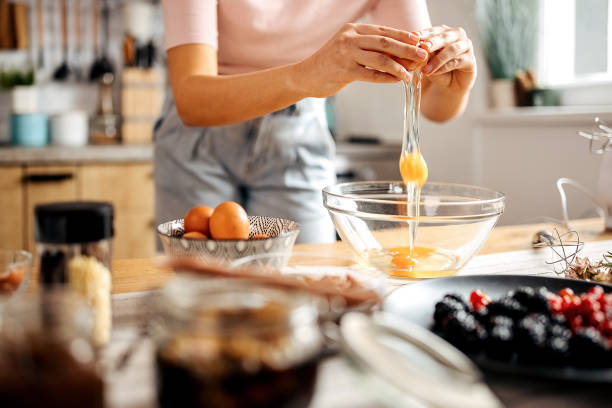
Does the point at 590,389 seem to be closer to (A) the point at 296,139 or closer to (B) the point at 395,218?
(B) the point at 395,218

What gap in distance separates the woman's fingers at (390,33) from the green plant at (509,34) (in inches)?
62.4

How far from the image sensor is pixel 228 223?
2.63 ft

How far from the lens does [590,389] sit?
20.9 inches

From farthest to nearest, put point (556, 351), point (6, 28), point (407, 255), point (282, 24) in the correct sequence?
point (6, 28), point (282, 24), point (407, 255), point (556, 351)

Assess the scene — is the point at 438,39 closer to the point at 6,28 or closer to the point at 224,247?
the point at 224,247

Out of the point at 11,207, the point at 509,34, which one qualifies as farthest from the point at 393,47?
the point at 11,207

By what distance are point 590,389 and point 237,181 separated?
3.43 feet

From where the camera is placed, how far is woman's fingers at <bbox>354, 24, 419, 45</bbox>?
96 cm

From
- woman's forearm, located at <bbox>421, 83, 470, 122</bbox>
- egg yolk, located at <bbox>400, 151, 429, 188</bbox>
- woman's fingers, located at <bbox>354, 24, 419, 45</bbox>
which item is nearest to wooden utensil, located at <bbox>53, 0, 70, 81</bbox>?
woman's forearm, located at <bbox>421, 83, 470, 122</bbox>

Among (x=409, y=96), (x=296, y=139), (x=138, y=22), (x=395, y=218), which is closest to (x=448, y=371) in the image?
(x=395, y=218)

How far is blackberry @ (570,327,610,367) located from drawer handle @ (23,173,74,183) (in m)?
2.51

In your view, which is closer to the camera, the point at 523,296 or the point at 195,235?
the point at 523,296

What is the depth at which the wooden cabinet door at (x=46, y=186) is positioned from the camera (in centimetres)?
262

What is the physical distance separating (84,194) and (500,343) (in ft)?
8.08
